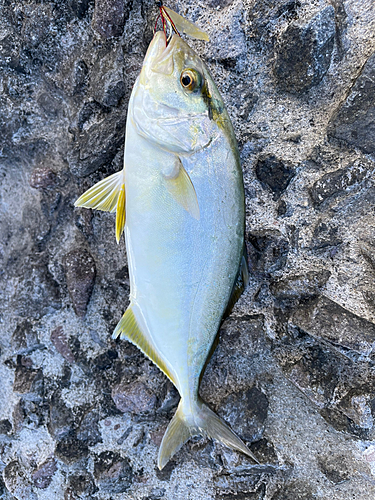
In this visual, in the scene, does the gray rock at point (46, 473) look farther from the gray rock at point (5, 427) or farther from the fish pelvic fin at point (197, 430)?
the fish pelvic fin at point (197, 430)

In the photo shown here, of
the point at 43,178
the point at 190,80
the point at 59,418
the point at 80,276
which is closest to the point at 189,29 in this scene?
the point at 190,80

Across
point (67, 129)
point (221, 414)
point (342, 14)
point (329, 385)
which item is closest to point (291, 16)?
point (342, 14)

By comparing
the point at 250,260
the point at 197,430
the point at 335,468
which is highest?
the point at 250,260

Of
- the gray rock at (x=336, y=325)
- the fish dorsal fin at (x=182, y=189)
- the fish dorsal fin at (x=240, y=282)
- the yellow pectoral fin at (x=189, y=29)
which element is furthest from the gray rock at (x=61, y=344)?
the yellow pectoral fin at (x=189, y=29)

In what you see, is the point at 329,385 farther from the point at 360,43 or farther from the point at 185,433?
the point at 360,43

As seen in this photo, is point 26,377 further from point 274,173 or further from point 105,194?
point 274,173

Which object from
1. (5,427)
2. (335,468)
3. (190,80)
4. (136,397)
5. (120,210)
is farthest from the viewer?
(5,427)

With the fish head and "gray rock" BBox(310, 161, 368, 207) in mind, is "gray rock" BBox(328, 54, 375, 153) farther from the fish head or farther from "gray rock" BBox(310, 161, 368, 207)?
the fish head
